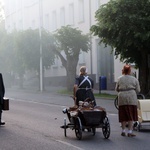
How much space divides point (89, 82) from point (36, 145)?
8.98 feet

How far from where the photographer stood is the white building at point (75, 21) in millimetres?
43062

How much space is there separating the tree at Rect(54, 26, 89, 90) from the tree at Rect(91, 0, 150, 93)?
896 cm

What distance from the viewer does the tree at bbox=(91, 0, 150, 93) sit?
26234 mm

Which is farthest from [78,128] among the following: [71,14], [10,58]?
[10,58]

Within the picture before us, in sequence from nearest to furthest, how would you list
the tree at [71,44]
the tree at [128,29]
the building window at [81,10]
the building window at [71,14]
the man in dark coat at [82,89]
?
the man in dark coat at [82,89]
the tree at [128,29]
the tree at [71,44]
the building window at [81,10]
the building window at [71,14]

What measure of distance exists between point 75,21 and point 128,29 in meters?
21.4

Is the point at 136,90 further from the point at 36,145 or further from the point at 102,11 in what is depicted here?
the point at 102,11

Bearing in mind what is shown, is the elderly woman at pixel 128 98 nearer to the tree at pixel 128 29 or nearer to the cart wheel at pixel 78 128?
the cart wheel at pixel 78 128

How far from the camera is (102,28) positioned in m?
28.0

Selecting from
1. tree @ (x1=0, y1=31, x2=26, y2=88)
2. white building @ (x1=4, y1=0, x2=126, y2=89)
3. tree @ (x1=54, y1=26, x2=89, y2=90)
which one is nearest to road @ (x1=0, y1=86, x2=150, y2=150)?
tree @ (x1=54, y1=26, x2=89, y2=90)

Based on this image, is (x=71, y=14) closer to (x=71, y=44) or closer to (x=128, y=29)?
(x=71, y=44)

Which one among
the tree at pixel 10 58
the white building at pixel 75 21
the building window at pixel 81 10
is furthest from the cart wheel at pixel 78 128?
the tree at pixel 10 58

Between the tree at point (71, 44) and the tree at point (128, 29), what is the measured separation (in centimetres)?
896

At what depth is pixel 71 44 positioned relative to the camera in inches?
1487
